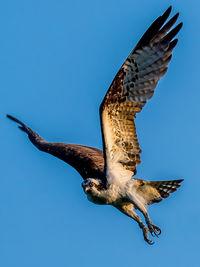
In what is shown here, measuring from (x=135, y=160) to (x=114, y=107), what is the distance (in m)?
0.94

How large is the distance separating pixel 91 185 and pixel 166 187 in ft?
4.21

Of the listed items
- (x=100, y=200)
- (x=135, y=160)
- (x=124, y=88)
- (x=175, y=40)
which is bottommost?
(x=100, y=200)

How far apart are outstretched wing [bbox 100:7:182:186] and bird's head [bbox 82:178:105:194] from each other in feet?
0.54

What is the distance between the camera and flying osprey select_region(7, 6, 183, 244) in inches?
386

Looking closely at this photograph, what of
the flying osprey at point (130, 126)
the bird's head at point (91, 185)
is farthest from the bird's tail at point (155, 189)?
the bird's head at point (91, 185)

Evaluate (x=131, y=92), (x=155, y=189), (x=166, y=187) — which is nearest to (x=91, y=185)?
(x=155, y=189)

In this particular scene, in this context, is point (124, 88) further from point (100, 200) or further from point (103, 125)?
point (100, 200)

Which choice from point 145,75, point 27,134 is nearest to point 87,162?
point 145,75

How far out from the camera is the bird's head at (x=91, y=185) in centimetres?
996

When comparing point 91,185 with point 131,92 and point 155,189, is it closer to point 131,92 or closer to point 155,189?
point 155,189

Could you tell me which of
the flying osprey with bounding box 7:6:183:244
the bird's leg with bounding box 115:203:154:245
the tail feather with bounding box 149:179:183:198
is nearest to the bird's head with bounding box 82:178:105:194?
the flying osprey with bounding box 7:6:183:244

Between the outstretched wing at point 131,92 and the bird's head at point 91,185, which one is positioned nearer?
the outstretched wing at point 131,92

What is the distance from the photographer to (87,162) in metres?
10.8

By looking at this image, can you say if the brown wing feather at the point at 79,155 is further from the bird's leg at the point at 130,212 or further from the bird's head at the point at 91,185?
the bird's leg at the point at 130,212
